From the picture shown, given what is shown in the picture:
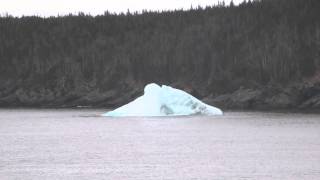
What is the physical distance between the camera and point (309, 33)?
A: 260 feet

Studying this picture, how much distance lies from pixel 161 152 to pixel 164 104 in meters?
21.9

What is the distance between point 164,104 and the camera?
4519 centimetres

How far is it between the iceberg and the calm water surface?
24.0 feet

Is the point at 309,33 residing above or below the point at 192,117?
above

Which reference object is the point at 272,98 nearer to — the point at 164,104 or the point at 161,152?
the point at 164,104

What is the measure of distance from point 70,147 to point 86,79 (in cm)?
6350

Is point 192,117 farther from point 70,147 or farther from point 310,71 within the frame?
point 310,71

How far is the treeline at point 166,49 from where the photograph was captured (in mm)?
78375

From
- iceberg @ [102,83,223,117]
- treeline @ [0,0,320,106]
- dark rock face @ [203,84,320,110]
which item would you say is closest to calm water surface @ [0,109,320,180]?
iceberg @ [102,83,223,117]


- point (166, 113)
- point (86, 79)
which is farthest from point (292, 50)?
point (166, 113)

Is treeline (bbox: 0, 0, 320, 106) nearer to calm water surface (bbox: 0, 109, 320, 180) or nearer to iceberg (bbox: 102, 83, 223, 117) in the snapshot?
iceberg (bbox: 102, 83, 223, 117)

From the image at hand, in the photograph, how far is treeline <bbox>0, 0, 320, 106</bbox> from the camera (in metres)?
78.4

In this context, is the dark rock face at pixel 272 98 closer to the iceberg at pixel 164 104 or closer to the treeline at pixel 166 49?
the treeline at pixel 166 49

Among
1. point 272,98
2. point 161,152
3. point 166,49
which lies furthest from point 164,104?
Result: point 166,49
